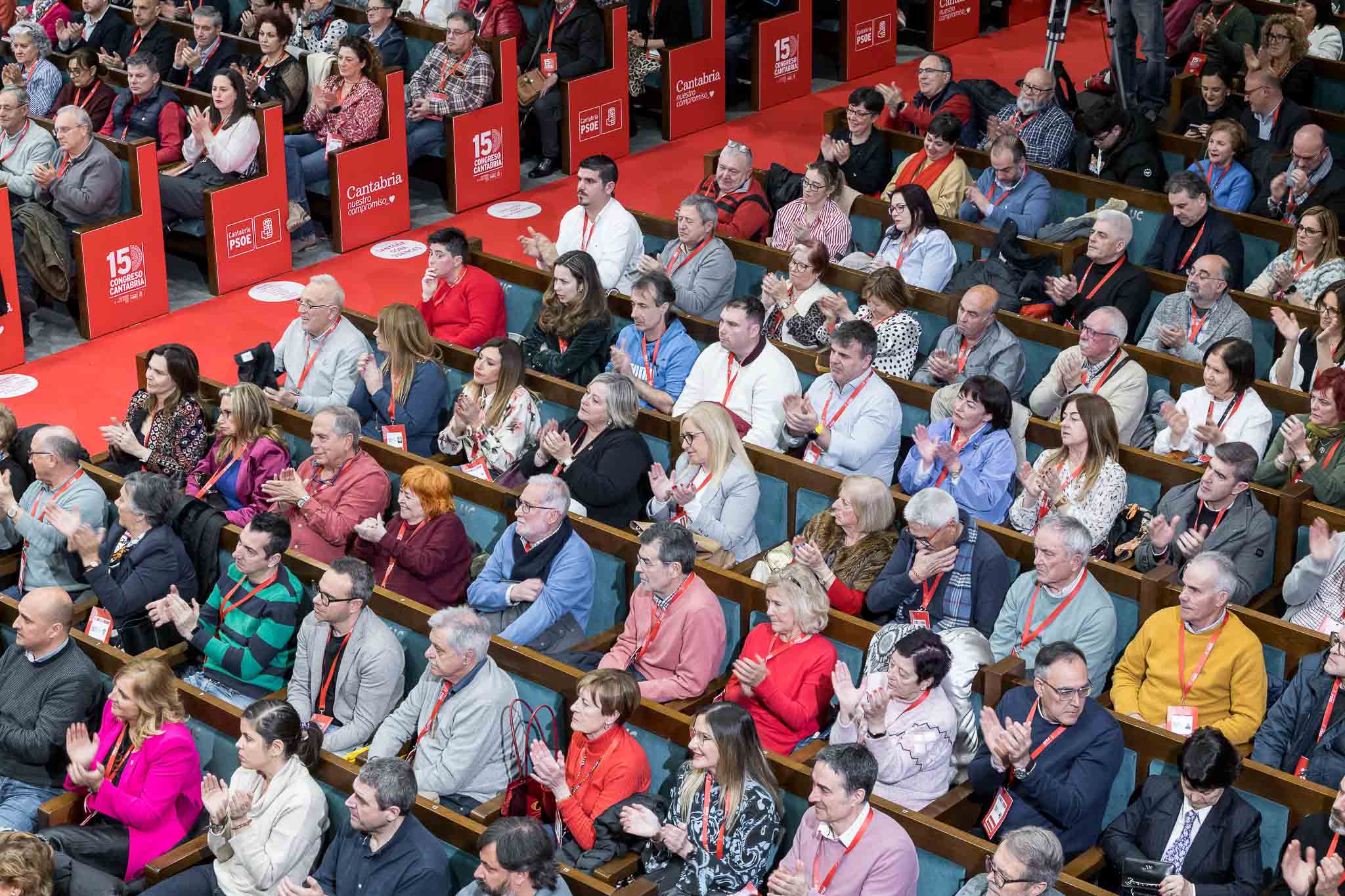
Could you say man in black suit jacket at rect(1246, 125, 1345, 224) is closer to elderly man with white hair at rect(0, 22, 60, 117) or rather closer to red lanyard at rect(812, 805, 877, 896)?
red lanyard at rect(812, 805, 877, 896)

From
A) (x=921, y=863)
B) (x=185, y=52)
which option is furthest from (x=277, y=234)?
(x=921, y=863)

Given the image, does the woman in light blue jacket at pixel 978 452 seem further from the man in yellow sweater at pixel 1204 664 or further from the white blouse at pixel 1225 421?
the man in yellow sweater at pixel 1204 664

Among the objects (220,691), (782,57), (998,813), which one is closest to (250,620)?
(220,691)

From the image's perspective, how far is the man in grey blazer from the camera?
17.1 feet

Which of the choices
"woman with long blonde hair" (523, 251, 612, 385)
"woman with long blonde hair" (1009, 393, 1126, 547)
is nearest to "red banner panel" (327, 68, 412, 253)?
"woman with long blonde hair" (523, 251, 612, 385)

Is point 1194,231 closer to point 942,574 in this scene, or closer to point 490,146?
point 942,574

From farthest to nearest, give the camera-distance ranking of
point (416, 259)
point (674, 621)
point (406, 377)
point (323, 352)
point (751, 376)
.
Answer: point (416, 259), point (323, 352), point (406, 377), point (751, 376), point (674, 621)

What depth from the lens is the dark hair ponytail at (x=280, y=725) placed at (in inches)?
183

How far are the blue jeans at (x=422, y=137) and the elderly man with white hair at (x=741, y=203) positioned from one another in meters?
2.05

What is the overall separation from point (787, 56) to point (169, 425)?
5.76 meters

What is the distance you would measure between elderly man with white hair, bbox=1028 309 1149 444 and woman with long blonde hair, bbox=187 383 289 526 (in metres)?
2.78

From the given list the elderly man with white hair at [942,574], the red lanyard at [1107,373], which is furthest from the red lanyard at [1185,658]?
the red lanyard at [1107,373]

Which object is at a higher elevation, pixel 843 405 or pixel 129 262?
pixel 843 405

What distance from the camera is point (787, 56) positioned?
11.1m
